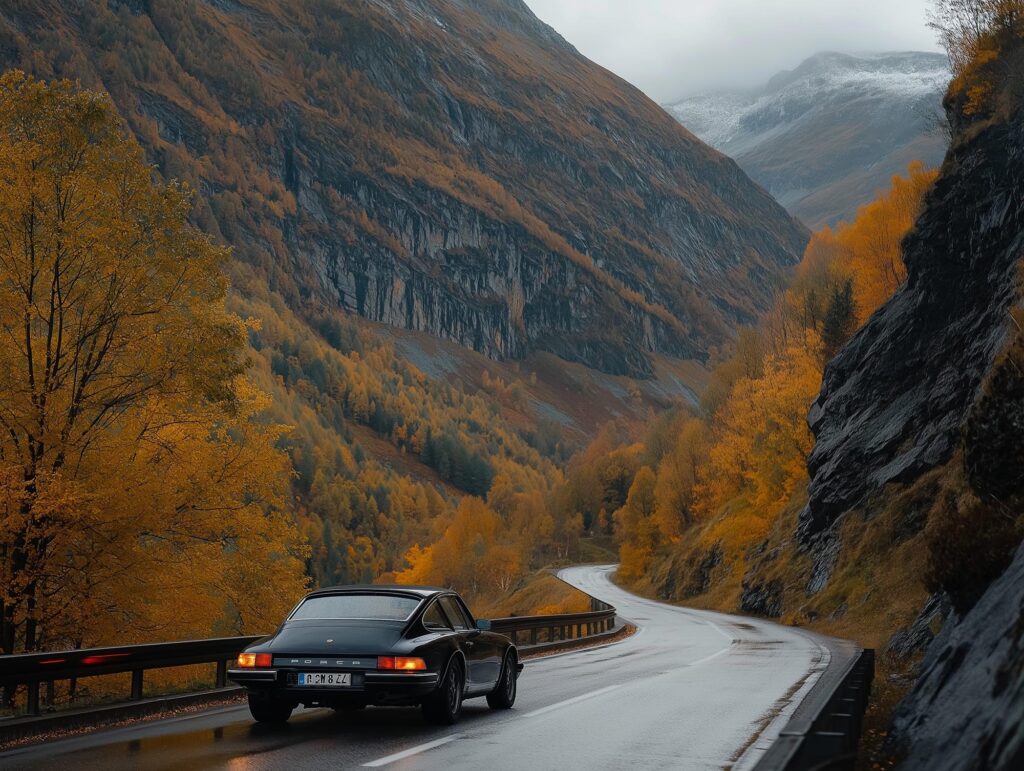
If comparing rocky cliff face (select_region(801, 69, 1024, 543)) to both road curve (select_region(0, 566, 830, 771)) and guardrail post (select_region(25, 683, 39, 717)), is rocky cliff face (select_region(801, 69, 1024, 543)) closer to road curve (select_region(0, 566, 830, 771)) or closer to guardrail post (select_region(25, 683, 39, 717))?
road curve (select_region(0, 566, 830, 771))

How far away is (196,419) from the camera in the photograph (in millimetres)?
18844

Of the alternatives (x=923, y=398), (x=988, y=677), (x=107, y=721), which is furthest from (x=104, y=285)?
(x=923, y=398)

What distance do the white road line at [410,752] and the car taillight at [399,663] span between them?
0.73 meters

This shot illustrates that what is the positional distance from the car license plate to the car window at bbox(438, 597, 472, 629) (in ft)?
6.69

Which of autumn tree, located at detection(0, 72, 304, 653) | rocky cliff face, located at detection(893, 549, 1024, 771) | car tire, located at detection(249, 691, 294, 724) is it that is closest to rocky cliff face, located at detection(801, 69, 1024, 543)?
autumn tree, located at detection(0, 72, 304, 653)

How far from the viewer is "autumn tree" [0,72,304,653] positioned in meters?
15.9

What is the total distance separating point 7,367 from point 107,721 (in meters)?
7.12

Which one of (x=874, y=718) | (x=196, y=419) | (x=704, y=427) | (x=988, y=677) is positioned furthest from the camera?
(x=704, y=427)

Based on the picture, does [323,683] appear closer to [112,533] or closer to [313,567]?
[112,533]

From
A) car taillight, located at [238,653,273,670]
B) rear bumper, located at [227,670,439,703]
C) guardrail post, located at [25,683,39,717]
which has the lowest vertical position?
guardrail post, located at [25,683,39,717]

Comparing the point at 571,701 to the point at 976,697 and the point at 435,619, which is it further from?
the point at 976,697

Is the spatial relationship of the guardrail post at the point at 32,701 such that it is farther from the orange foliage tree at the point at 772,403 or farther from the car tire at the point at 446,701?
the orange foliage tree at the point at 772,403

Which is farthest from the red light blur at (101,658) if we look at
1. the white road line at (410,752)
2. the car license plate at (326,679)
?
the white road line at (410,752)

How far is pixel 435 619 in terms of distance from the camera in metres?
A: 11.5
